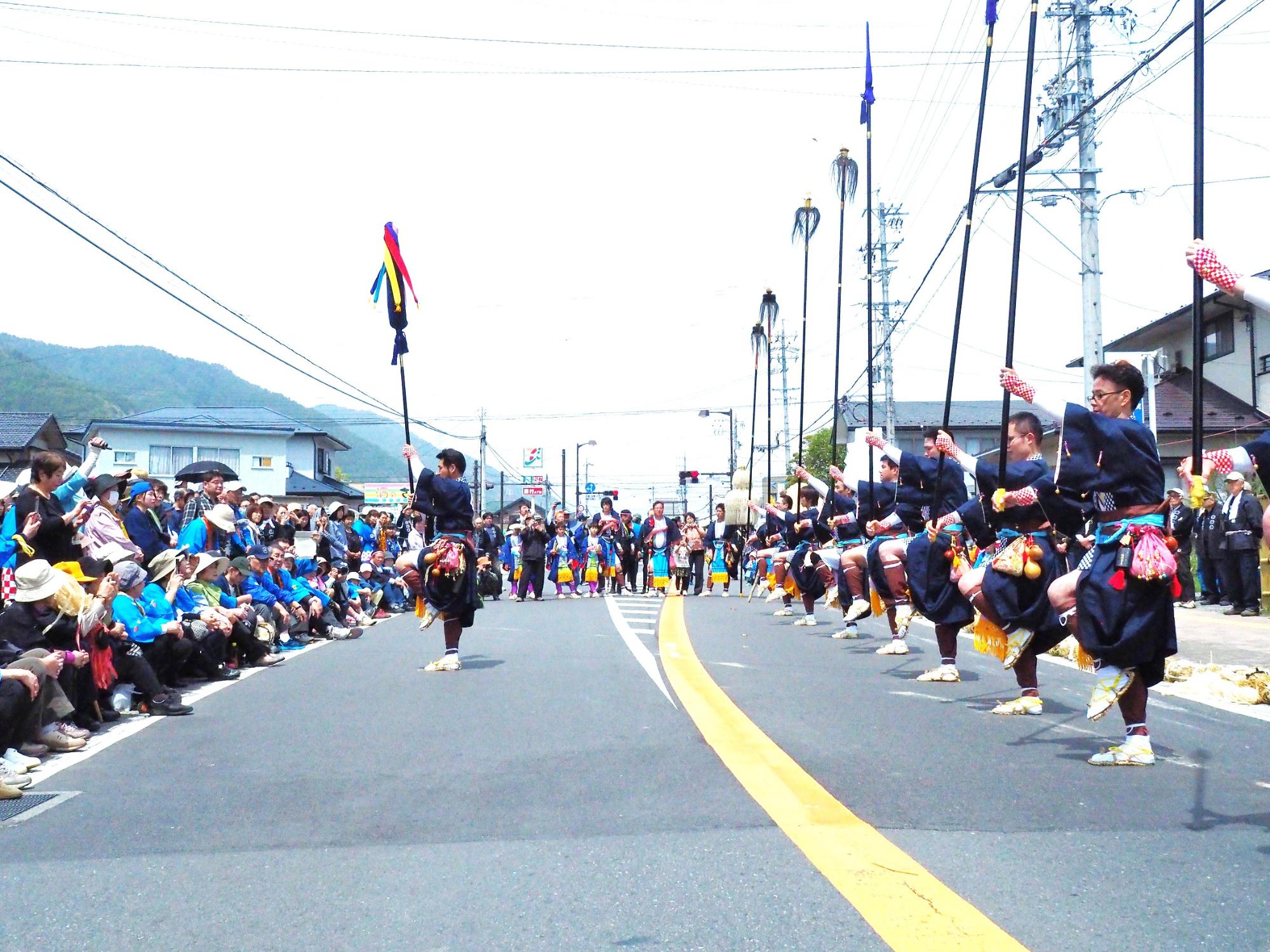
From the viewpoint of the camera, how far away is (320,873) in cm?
404

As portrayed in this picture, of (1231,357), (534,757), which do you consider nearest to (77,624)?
(534,757)

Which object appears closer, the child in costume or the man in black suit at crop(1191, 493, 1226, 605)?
the man in black suit at crop(1191, 493, 1226, 605)

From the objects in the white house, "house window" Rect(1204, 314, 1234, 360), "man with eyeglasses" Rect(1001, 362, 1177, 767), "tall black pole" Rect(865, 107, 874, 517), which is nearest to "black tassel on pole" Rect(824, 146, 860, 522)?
"tall black pole" Rect(865, 107, 874, 517)

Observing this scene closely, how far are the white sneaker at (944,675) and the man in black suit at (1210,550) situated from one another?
867 cm

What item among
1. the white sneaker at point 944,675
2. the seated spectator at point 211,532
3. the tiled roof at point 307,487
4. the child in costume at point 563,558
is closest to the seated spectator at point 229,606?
the seated spectator at point 211,532

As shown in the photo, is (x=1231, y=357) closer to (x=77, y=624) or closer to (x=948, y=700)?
(x=948, y=700)

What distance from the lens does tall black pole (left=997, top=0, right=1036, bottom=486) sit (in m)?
7.57

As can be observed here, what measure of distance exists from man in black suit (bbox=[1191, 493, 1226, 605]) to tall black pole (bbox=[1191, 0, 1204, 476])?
37.9 ft

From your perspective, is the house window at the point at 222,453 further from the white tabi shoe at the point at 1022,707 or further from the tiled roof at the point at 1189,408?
the white tabi shoe at the point at 1022,707

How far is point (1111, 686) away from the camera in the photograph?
5684mm

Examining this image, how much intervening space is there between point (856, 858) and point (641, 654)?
7.05 meters

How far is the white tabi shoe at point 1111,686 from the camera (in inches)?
222

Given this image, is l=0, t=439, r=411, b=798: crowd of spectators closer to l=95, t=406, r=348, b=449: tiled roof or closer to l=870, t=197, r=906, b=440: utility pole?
l=870, t=197, r=906, b=440: utility pole

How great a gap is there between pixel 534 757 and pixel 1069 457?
9.98 ft
